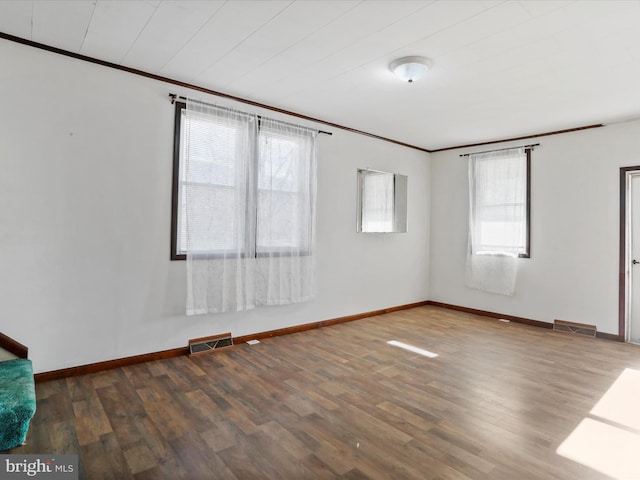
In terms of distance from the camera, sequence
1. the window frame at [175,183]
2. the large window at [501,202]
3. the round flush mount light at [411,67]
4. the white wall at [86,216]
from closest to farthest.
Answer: the white wall at [86,216], the round flush mount light at [411,67], the window frame at [175,183], the large window at [501,202]

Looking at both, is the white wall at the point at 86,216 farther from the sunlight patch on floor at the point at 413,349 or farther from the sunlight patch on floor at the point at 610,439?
the sunlight patch on floor at the point at 610,439

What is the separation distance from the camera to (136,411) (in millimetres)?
2434

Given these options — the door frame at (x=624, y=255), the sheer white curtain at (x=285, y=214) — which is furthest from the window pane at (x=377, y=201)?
the door frame at (x=624, y=255)

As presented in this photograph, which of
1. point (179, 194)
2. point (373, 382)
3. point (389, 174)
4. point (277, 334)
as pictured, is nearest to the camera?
point (373, 382)

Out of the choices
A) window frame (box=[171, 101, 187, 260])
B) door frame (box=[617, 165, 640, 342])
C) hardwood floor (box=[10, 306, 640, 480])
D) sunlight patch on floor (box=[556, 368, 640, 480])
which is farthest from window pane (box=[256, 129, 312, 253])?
door frame (box=[617, 165, 640, 342])

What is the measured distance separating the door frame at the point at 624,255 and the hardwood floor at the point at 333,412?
0.62 meters

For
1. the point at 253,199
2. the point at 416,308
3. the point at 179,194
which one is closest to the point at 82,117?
the point at 179,194

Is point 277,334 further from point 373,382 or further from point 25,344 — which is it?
point 25,344

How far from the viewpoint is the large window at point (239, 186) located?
3504 millimetres

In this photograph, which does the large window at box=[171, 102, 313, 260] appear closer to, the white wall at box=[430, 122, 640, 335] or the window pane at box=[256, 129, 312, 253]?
the window pane at box=[256, 129, 312, 253]

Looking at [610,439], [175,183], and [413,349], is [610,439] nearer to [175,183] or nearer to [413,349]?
[413,349]

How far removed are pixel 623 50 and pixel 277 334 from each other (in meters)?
4.10

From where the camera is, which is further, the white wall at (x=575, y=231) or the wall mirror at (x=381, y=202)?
the wall mirror at (x=381, y=202)

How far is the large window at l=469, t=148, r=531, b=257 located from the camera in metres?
5.10
